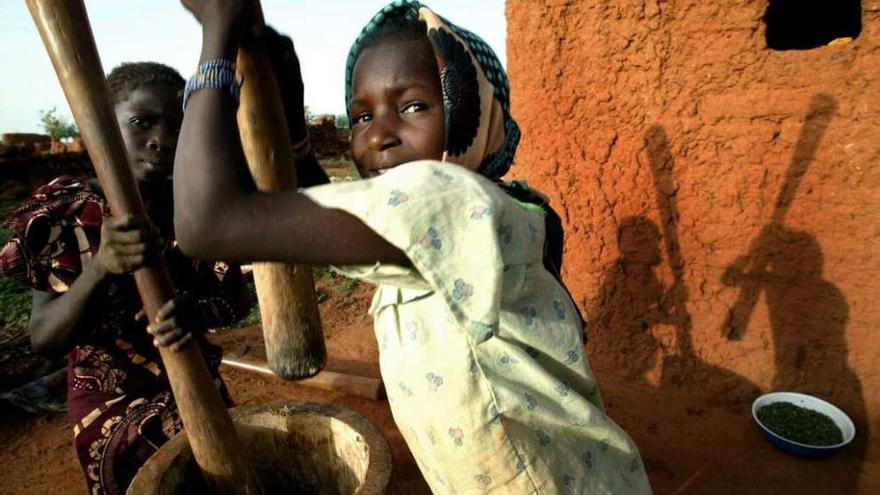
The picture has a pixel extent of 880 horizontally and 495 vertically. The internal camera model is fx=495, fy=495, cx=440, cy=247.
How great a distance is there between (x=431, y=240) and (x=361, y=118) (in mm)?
547

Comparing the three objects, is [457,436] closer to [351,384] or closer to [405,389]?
[405,389]

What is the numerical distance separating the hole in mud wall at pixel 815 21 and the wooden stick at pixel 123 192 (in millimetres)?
4937

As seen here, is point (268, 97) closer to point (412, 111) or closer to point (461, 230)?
point (412, 111)

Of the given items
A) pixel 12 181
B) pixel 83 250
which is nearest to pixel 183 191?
pixel 83 250

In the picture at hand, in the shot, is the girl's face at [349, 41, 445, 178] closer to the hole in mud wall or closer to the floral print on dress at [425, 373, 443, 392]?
the floral print on dress at [425, 373, 443, 392]

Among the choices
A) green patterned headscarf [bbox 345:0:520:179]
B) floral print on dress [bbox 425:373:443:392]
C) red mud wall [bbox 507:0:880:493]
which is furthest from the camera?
red mud wall [bbox 507:0:880:493]

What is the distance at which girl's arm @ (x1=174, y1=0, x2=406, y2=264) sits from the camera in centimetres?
76

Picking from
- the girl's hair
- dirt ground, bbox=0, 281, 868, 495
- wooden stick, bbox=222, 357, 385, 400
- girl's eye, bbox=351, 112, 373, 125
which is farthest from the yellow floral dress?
wooden stick, bbox=222, 357, 385, 400

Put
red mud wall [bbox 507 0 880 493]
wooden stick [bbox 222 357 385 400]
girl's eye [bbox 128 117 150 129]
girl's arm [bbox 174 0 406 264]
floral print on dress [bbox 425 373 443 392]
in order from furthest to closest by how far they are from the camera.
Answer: wooden stick [bbox 222 357 385 400] → red mud wall [bbox 507 0 880 493] → girl's eye [bbox 128 117 150 129] → floral print on dress [bbox 425 373 443 392] → girl's arm [bbox 174 0 406 264]

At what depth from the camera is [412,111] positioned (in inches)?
44.7

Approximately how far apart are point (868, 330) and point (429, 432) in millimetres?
3096

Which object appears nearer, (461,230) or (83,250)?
(461,230)

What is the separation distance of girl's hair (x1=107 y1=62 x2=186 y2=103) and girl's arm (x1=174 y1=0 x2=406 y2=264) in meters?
1.36

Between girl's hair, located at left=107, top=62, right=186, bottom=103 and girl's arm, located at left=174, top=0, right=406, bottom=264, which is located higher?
girl's hair, located at left=107, top=62, right=186, bottom=103
